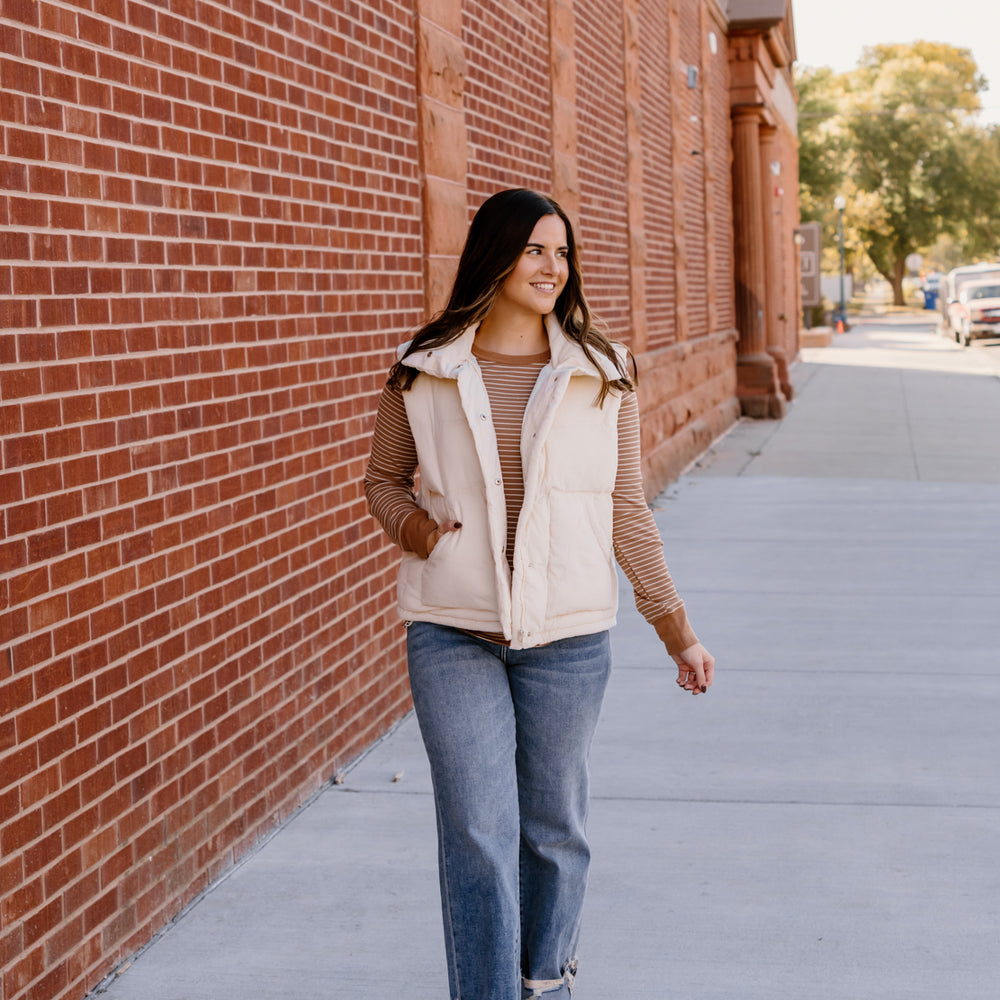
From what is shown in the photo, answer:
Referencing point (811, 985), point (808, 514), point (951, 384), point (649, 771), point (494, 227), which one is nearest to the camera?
point (494, 227)

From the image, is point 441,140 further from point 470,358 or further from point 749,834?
point 470,358

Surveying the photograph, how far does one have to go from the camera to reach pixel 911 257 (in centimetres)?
6900

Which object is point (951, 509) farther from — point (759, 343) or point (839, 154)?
point (839, 154)

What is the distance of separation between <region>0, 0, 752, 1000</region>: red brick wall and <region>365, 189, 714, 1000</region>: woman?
34.7 inches

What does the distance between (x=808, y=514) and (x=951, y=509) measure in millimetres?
1088

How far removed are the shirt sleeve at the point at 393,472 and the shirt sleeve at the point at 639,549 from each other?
1.44ft

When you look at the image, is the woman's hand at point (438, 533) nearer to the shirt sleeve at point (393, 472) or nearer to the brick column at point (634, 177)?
the shirt sleeve at point (393, 472)

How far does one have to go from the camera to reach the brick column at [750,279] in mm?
20469

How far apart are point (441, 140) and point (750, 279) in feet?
47.2

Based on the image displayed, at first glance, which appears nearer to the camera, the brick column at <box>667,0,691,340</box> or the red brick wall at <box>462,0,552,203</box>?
the red brick wall at <box>462,0,552,203</box>

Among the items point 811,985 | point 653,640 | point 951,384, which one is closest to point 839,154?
point 951,384

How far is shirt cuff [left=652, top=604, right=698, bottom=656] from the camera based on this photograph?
10.9 feet

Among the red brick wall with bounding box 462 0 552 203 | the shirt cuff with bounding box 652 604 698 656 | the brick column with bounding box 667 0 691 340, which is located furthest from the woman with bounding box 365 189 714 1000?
the brick column with bounding box 667 0 691 340

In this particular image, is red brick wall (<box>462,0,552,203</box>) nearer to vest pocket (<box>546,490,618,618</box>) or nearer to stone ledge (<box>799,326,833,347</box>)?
vest pocket (<box>546,490,618,618</box>)
